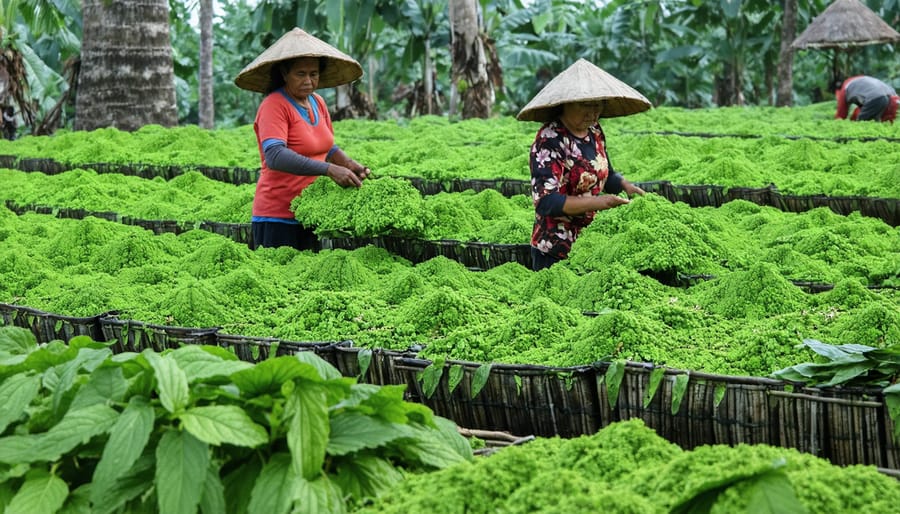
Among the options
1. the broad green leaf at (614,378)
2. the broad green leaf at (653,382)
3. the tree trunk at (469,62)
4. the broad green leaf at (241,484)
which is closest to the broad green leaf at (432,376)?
the broad green leaf at (614,378)

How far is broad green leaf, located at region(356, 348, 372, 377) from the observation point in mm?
3207

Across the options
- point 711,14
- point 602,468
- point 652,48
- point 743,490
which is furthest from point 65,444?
point 652,48

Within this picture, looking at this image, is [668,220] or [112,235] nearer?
[668,220]

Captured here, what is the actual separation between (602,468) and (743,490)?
0.38 metres

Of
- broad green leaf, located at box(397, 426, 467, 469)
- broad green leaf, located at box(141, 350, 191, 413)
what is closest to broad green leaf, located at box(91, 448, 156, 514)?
broad green leaf, located at box(141, 350, 191, 413)

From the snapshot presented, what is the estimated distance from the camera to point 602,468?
202cm

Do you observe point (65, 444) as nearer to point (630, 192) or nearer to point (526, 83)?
point (630, 192)

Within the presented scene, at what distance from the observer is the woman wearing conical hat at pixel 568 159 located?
4438mm

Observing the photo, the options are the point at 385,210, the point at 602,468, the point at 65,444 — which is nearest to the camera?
the point at 65,444

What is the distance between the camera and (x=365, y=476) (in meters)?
1.94

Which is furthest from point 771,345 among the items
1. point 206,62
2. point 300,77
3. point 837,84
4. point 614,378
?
point 206,62

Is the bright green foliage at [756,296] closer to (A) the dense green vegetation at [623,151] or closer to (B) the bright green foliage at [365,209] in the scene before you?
(B) the bright green foliage at [365,209]

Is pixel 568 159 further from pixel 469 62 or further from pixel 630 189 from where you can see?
pixel 469 62

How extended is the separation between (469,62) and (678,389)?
30.6 feet
